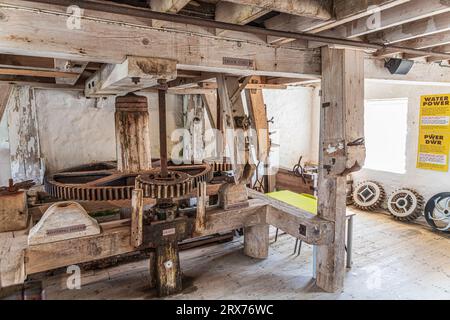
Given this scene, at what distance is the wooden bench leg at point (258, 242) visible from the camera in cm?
324

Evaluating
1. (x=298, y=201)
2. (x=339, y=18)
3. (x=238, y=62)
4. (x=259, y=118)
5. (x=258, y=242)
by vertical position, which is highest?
(x=339, y=18)

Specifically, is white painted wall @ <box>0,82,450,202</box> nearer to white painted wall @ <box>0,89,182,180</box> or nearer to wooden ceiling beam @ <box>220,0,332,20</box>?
white painted wall @ <box>0,89,182,180</box>

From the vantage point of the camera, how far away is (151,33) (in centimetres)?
172

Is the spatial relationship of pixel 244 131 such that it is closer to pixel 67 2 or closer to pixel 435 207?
pixel 67 2

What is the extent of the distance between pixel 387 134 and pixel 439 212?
58.3 inches

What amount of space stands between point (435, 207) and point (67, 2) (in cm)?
482

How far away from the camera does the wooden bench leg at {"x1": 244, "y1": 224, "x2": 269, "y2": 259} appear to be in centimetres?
324

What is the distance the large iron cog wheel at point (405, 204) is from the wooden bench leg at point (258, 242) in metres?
2.52

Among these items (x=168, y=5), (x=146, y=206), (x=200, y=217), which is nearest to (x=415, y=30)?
(x=168, y=5)

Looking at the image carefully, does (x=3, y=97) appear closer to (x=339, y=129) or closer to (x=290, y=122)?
(x=339, y=129)

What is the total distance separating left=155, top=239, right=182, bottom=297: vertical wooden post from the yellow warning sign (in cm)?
394

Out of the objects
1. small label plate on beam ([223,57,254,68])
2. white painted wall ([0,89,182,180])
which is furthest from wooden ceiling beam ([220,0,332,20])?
white painted wall ([0,89,182,180])

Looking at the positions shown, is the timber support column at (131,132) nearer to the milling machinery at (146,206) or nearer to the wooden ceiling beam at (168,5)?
the milling machinery at (146,206)

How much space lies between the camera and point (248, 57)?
6.73 ft
